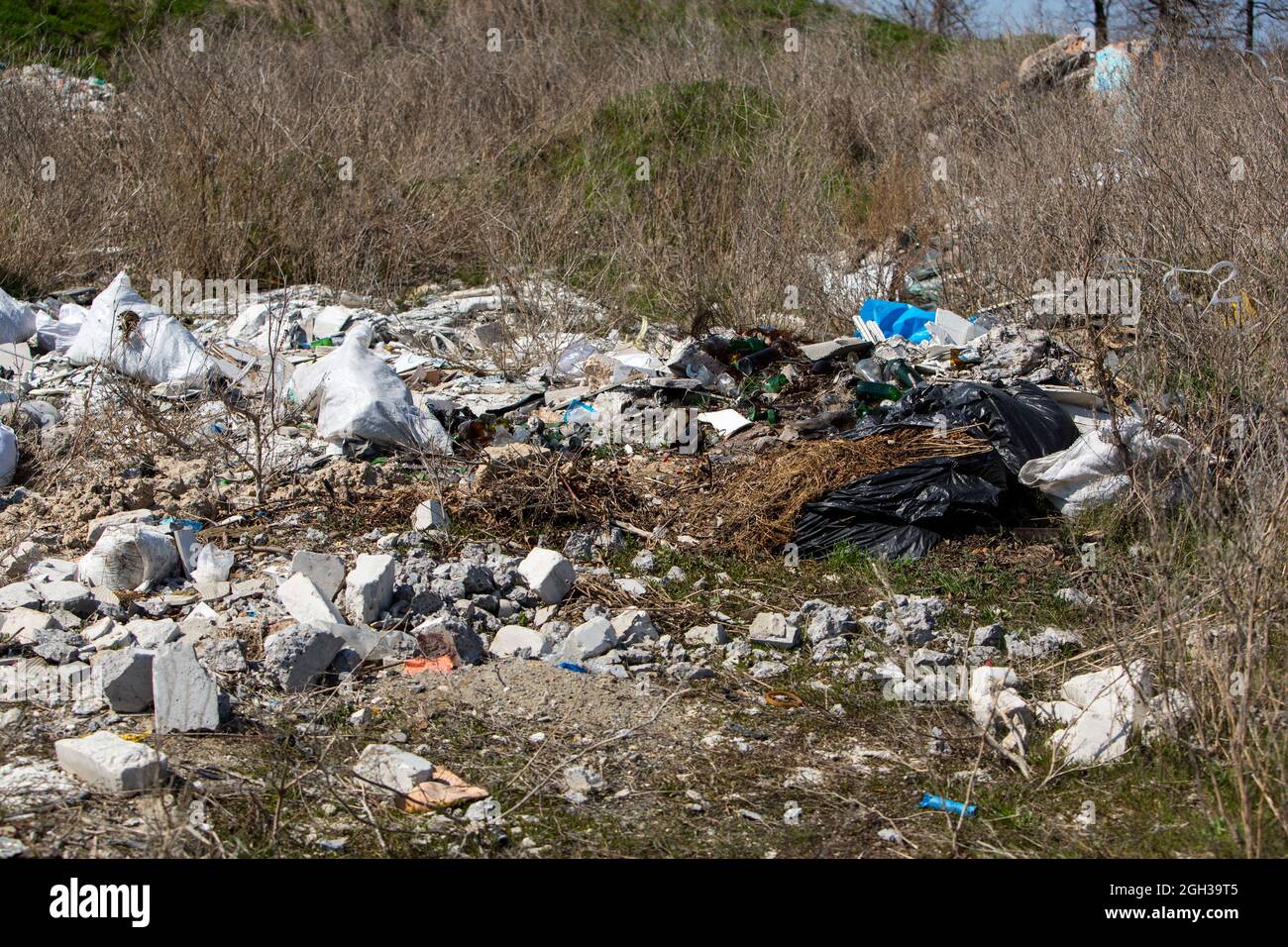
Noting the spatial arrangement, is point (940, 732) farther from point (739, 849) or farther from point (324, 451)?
point (324, 451)

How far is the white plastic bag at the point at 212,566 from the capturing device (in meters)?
3.86

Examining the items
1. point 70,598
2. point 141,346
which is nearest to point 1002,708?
point 70,598

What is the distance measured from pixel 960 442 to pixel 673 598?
58.3 inches

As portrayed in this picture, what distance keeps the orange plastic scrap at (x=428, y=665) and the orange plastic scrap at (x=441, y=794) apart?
589 mm

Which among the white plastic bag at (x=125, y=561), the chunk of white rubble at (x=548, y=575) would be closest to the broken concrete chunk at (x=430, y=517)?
the chunk of white rubble at (x=548, y=575)

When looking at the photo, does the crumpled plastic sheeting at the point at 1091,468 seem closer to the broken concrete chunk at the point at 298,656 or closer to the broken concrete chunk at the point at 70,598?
the broken concrete chunk at the point at 298,656

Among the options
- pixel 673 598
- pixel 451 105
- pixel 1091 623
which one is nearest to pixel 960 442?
pixel 1091 623

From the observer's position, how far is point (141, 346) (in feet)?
19.0

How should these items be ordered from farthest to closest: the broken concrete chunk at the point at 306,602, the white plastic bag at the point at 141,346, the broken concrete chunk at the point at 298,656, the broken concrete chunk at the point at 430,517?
the white plastic bag at the point at 141,346 < the broken concrete chunk at the point at 430,517 < the broken concrete chunk at the point at 306,602 < the broken concrete chunk at the point at 298,656

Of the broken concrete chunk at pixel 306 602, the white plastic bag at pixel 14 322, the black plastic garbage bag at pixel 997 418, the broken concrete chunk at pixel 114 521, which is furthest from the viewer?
the white plastic bag at pixel 14 322

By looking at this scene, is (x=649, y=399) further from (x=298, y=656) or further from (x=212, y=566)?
(x=298, y=656)

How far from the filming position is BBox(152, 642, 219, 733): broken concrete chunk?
284cm

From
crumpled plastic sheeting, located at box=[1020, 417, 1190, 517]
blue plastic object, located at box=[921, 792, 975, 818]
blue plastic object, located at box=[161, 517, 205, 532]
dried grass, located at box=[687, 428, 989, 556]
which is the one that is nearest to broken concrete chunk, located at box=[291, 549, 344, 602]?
blue plastic object, located at box=[161, 517, 205, 532]

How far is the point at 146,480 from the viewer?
4.55 meters
